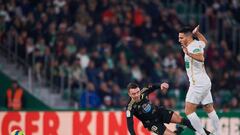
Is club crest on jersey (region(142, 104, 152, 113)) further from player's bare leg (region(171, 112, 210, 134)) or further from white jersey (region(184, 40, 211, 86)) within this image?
white jersey (region(184, 40, 211, 86))

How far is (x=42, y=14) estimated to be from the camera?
2570 centimetres

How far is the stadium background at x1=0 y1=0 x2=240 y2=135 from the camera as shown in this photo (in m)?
24.4

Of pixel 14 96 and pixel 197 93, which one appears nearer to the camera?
pixel 197 93

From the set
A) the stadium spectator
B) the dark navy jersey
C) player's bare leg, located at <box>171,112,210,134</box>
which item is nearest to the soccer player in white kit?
player's bare leg, located at <box>171,112,210,134</box>

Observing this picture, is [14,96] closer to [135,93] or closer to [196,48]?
[135,93]

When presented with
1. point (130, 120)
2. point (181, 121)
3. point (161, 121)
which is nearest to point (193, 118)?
point (181, 121)

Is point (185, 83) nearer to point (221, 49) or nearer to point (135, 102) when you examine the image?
point (221, 49)

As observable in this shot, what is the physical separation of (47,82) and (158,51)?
360 centimetres

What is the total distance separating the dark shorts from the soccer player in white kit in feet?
3.12

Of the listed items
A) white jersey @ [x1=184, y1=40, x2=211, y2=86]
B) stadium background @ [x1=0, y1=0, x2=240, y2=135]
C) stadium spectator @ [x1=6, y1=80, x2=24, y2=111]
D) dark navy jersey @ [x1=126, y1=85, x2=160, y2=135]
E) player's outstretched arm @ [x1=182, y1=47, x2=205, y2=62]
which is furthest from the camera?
stadium background @ [x1=0, y1=0, x2=240, y2=135]

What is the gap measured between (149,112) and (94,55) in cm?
748

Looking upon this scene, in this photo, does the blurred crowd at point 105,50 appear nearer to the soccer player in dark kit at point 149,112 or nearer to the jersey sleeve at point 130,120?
the soccer player in dark kit at point 149,112

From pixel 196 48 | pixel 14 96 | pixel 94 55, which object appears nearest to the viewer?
pixel 196 48

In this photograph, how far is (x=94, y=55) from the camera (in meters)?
24.8
